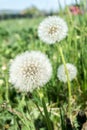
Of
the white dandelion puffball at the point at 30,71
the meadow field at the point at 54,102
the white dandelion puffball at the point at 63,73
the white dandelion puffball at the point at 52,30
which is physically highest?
the white dandelion puffball at the point at 52,30

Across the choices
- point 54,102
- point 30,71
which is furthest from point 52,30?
point 54,102

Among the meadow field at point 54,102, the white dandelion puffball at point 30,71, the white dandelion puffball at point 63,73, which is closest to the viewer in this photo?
the white dandelion puffball at point 30,71

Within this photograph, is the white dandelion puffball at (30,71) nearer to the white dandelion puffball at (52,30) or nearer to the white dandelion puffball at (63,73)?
the white dandelion puffball at (52,30)

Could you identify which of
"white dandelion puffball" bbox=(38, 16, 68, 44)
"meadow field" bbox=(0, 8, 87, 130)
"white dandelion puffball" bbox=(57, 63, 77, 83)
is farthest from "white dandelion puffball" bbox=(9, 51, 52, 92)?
"white dandelion puffball" bbox=(57, 63, 77, 83)

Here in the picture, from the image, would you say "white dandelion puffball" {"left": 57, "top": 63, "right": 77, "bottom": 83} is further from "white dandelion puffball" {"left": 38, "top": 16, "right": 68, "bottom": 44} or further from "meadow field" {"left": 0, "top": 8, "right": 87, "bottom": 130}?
"white dandelion puffball" {"left": 38, "top": 16, "right": 68, "bottom": 44}

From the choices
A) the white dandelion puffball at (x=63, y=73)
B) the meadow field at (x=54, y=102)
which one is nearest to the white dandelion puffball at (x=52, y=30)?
the meadow field at (x=54, y=102)

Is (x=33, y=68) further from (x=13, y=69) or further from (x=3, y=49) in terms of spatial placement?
(x=3, y=49)

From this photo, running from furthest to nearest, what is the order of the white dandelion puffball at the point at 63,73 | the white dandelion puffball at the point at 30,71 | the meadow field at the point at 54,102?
the white dandelion puffball at the point at 63,73, the meadow field at the point at 54,102, the white dandelion puffball at the point at 30,71
